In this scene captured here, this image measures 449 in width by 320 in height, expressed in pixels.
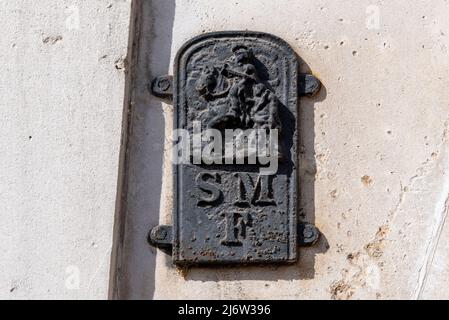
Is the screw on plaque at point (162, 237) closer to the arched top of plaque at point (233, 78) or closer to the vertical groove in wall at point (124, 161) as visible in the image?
the vertical groove in wall at point (124, 161)

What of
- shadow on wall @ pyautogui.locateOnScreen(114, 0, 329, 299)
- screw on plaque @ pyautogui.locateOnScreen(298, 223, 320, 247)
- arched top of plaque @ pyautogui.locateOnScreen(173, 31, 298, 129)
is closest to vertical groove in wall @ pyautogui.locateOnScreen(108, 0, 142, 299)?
shadow on wall @ pyautogui.locateOnScreen(114, 0, 329, 299)

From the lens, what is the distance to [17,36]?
282cm

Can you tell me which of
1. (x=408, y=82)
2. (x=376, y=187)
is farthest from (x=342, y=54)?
(x=376, y=187)

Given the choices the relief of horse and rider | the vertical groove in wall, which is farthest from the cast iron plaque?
the vertical groove in wall

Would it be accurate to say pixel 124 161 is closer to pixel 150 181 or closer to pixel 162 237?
pixel 150 181

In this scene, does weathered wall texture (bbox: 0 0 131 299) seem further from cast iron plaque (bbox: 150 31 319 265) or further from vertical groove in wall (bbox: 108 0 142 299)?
cast iron plaque (bbox: 150 31 319 265)

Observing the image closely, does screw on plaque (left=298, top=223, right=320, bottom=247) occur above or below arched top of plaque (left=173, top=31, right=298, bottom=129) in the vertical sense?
below

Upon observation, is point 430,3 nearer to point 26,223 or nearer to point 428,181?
point 428,181

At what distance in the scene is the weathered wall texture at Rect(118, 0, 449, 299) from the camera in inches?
109

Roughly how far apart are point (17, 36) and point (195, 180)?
26.7 inches

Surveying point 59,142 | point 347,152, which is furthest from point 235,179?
point 59,142

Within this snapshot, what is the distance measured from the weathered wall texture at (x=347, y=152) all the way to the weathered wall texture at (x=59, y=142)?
108 mm

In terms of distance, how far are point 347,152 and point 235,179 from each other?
0.35 metres

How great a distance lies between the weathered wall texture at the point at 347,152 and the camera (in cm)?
277
